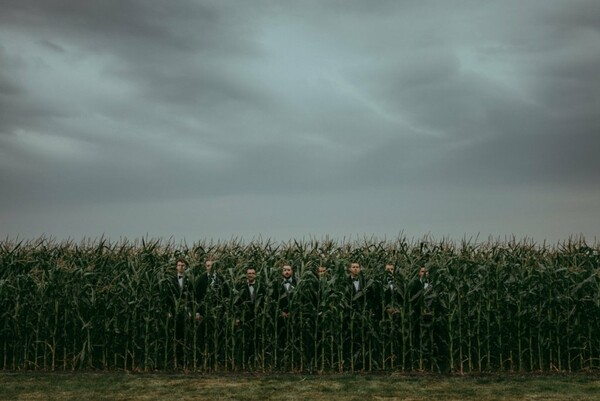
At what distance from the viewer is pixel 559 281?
15.4m

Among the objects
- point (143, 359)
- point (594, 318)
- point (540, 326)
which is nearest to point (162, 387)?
point (143, 359)

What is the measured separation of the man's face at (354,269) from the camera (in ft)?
48.4

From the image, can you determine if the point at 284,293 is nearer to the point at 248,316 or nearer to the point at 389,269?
the point at 248,316

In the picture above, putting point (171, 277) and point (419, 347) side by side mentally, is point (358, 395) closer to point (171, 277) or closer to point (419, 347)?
point (419, 347)

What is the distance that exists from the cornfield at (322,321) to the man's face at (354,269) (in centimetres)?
27

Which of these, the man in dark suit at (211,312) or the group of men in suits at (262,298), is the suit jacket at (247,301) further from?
the man in dark suit at (211,312)

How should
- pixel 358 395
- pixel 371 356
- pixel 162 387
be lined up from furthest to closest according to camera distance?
1. pixel 371 356
2. pixel 162 387
3. pixel 358 395

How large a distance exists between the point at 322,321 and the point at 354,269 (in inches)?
50.3

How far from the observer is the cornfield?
14.8 meters

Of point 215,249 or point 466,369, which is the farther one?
point 215,249

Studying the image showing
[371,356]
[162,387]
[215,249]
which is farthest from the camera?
[215,249]

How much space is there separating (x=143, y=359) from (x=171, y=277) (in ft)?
6.08

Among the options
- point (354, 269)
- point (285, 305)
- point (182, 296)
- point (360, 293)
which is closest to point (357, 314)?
point (360, 293)

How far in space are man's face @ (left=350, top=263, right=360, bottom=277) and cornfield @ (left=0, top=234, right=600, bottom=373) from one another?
271 mm
